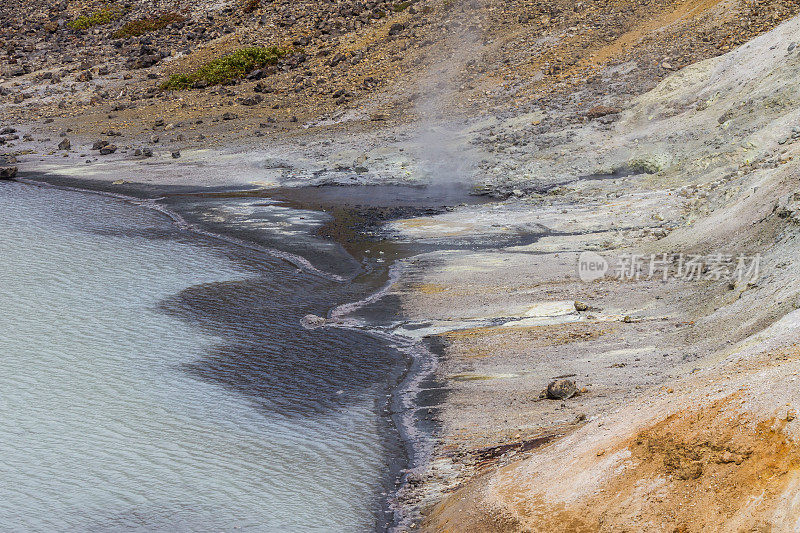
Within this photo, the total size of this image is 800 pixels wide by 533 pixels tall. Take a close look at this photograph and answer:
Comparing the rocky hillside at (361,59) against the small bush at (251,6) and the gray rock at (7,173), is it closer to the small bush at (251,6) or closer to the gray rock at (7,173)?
the small bush at (251,6)

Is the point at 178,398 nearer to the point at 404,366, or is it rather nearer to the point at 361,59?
the point at 404,366

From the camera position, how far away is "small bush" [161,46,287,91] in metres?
38.3

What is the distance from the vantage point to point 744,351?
1059cm

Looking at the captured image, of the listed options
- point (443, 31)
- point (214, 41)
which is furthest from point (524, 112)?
point (214, 41)

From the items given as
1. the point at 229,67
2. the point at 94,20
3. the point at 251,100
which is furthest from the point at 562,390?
the point at 94,20

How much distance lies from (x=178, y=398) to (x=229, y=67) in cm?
2821

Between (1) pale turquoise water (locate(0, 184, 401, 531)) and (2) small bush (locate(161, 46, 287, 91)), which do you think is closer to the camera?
(1) pale turquoise water (locate(0, 184, 401, 531))

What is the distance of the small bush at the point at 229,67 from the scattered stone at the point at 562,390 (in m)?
29.1

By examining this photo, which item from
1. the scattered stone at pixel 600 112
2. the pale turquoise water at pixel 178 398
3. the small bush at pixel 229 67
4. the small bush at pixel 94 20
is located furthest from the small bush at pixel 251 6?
the pale turquoise water at pixel 178 398

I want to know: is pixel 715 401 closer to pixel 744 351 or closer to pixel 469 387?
pixel 744 351

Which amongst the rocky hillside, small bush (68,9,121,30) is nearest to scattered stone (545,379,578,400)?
the rocky hillside

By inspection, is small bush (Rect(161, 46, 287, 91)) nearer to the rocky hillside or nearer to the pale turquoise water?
the rocky hillside

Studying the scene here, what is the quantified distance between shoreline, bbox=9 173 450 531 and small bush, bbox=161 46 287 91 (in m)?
14.8

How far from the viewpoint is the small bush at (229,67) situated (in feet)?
126
